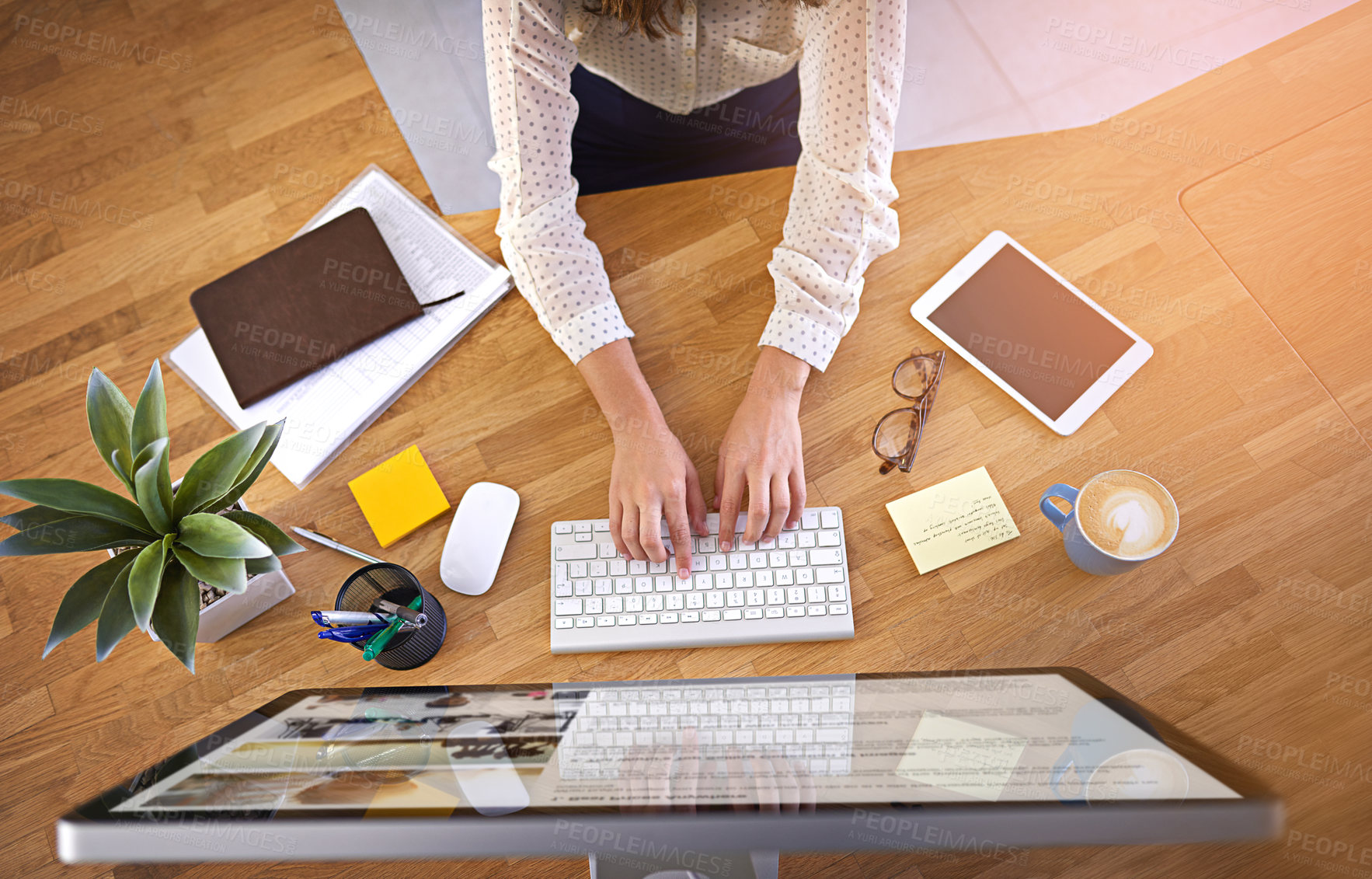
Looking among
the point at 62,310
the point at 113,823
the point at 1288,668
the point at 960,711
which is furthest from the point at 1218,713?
the point at 62,310

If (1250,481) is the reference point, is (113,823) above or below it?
above

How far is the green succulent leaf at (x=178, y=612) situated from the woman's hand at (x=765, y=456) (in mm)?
531

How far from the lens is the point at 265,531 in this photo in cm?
72

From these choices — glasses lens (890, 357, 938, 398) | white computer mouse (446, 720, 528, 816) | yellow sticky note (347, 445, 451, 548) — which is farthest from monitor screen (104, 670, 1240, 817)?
glasses lens (890, 357, 938, 398)

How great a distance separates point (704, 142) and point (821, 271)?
1.42 feet

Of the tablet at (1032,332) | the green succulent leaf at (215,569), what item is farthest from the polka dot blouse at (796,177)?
the green succulent leaf at (215,569)

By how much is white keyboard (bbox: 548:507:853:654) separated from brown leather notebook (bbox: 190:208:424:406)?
0.37 m

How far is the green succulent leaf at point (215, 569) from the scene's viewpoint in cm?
66

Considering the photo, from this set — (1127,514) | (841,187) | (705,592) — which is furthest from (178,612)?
(1127,514)

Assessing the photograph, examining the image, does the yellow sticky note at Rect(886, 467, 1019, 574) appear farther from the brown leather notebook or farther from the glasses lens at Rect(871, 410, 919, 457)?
the brown leather notebook

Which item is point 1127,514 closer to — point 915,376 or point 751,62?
point 915,376

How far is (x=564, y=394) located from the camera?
37.6 inches

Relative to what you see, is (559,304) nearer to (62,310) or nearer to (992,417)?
(992,417)

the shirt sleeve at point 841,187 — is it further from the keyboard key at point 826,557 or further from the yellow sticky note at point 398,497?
the yellow sticky note at point 398,497
